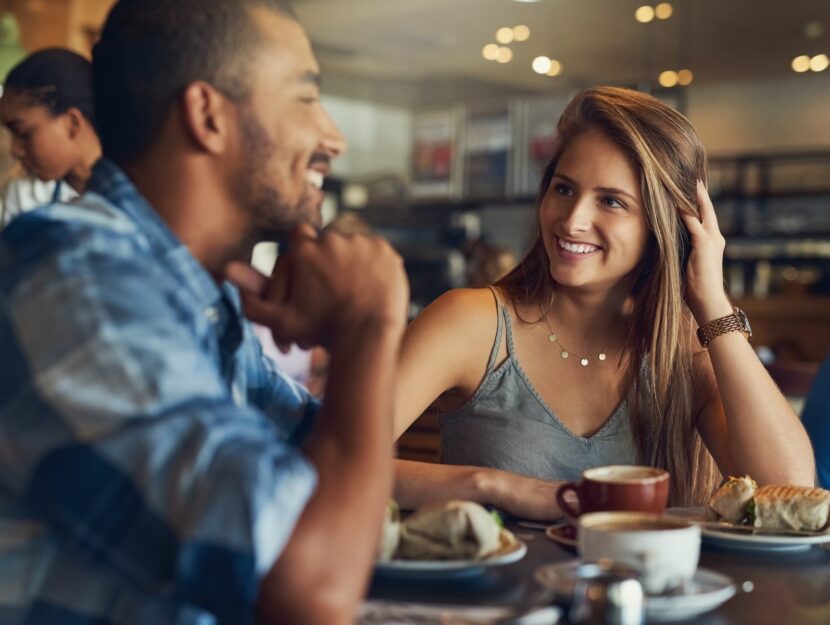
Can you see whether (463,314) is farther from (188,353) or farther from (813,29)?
(813,29)

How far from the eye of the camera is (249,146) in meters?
1.13

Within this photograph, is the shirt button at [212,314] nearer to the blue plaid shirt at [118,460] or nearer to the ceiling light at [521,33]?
the blue plaid shirt at [118,460]

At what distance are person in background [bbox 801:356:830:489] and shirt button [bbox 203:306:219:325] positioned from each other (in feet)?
5.70

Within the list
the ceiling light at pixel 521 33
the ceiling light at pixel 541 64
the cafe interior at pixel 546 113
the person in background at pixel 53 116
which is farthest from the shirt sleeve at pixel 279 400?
the ceiling light at pixel 541 64

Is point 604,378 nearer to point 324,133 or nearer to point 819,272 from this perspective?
point 324,133

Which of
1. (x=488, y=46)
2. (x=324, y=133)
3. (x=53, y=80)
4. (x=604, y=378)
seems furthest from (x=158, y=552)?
(x=488, y=46)

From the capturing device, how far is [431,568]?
1.12 metres

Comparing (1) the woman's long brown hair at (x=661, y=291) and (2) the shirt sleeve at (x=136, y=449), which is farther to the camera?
(1) the woman's long brown hair at (x=661, y=291)

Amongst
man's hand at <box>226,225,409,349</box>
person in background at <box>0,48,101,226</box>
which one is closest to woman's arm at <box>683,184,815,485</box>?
man's hand at <box>226,225,409,349</box>

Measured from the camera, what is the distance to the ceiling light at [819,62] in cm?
918

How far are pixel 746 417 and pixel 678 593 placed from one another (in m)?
0.90

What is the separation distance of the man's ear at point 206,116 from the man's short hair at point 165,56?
0.04 ft

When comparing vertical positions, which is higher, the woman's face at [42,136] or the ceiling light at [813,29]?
the ceiling light at [813,29]

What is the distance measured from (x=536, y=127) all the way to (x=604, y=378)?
6.16m
